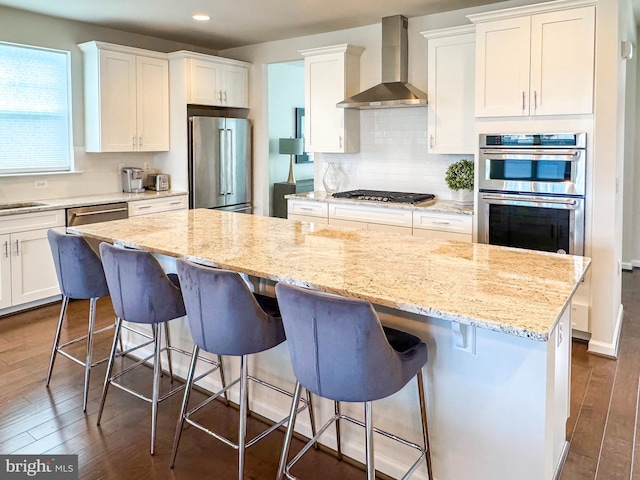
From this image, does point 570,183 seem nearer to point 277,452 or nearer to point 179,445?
point 277,452

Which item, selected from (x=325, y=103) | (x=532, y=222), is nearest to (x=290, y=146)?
(x=325, y=103)

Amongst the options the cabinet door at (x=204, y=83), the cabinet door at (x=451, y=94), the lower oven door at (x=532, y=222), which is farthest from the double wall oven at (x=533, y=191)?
the cabinet door at (x=204, y=83)

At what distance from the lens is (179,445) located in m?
2.50

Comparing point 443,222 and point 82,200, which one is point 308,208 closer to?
point 443,222

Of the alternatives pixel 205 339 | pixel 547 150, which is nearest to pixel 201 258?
pixel 205 339

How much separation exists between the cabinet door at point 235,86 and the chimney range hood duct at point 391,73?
1647 millimetres

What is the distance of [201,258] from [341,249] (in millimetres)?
682

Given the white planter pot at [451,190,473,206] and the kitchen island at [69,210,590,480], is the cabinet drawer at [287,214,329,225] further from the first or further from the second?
the kitchen island at [69,210,590,480]

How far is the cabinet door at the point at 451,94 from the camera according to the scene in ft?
13.9

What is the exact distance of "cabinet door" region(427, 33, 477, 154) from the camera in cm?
425

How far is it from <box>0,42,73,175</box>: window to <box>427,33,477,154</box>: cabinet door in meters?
3.51

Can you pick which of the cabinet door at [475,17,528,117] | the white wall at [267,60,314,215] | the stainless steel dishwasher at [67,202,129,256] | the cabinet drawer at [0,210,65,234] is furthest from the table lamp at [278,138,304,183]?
the cabinet door at [475,17,528,117]

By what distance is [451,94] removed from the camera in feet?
14.3

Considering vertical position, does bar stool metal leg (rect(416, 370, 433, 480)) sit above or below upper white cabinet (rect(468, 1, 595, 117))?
below
